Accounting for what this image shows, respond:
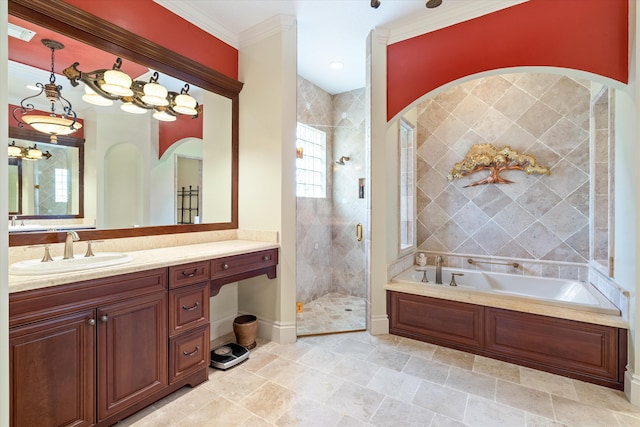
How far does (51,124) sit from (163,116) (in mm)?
752

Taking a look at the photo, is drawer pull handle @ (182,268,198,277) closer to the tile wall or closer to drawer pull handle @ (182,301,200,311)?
drawer pull handle @ (182,301,200,311)

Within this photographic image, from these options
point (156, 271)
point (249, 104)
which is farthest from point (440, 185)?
point (156, 271)

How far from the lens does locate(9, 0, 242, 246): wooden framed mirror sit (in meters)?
1.81

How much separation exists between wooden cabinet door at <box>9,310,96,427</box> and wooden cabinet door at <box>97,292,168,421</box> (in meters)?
0.06

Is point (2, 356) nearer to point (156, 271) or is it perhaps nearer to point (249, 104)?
point (156, 271)

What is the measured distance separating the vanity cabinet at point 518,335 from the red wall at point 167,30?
2.89m

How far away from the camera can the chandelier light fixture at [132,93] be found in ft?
6.82

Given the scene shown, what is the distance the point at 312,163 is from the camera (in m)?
3.77

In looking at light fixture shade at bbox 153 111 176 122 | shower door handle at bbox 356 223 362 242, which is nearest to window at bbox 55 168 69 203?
light fixture shade at bbox 153 111 176 122

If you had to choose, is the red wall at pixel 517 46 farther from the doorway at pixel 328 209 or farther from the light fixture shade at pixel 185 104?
the light fixture shade at pixel 185 104

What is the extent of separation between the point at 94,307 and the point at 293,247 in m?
1.60

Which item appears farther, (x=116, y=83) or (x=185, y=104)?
(x=185, y=104)

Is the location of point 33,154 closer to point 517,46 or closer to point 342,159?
point 342,159

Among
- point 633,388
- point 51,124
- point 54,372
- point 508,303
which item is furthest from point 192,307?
point 633,388
